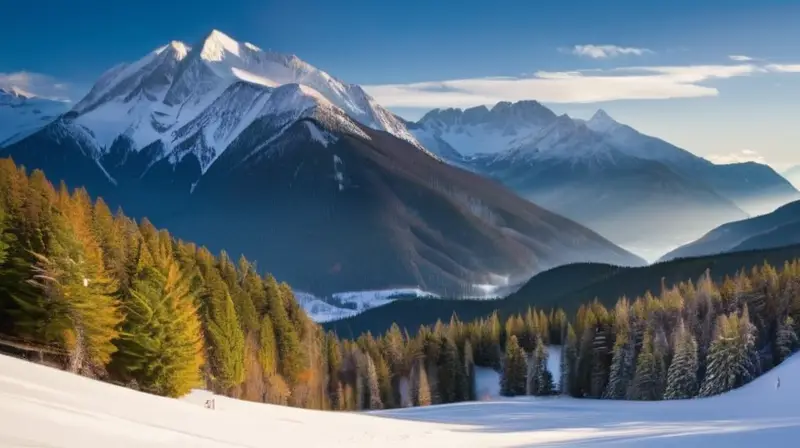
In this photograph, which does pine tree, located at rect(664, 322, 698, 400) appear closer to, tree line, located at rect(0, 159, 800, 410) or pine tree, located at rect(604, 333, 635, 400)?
tree line, located at rect(0, 159, 800, 410)

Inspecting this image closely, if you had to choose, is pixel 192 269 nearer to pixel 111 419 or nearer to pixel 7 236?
pixel 7 236

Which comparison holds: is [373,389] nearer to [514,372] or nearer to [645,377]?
[514,372]

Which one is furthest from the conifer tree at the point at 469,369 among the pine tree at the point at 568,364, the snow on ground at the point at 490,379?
the pine tree at the point at 568,364

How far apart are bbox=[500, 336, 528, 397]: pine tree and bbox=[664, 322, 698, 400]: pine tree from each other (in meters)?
26.5

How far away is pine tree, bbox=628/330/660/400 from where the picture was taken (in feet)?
287

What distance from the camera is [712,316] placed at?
3706 inches

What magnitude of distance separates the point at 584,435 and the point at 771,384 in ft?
140

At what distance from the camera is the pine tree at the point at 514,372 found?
107062 millimetres

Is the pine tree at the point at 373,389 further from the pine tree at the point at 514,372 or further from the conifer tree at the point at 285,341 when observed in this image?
the pine tree at the point at 514,372

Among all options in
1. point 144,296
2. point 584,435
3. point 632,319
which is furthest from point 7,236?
point 632,319

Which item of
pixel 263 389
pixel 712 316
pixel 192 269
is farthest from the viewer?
pixel 712 316

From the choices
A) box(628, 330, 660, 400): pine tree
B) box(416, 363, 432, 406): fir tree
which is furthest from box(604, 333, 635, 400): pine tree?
box(416, 363, 432, 406): fir tree

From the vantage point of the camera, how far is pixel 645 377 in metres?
87.8

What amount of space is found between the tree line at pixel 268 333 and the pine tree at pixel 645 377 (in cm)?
15
